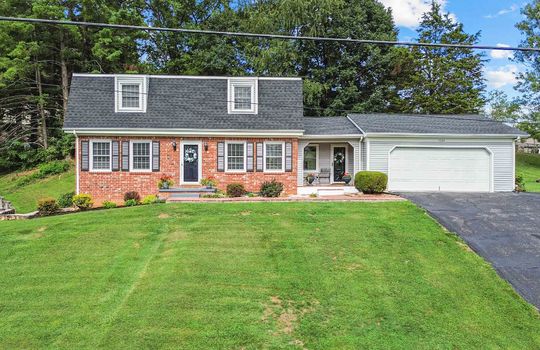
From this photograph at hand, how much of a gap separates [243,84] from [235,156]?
3466 millimetres

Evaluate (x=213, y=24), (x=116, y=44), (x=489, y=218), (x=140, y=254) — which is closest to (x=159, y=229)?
(x=140, y=254)

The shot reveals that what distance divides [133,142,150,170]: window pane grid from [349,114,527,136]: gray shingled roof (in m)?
9.70

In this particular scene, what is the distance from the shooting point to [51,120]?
92.3ft

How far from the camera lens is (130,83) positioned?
55.7 ft

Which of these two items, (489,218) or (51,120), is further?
(51,120)

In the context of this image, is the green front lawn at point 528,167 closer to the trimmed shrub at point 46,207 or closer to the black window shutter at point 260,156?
the black window shutter at point 260,156

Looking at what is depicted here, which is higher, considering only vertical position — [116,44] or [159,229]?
[116,44]

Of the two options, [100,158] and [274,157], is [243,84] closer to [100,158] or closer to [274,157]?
[274,157]

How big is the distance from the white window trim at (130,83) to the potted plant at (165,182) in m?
3.24

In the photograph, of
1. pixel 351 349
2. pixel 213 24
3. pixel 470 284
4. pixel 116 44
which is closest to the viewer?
pixel 351 349

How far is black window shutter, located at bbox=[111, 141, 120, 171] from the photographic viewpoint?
16.1 meters

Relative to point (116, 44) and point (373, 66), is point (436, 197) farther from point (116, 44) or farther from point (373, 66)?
point (116, 44)

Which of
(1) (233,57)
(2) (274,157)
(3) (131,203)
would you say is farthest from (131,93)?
(1) (233,57)

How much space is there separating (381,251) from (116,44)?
85.0 ft
